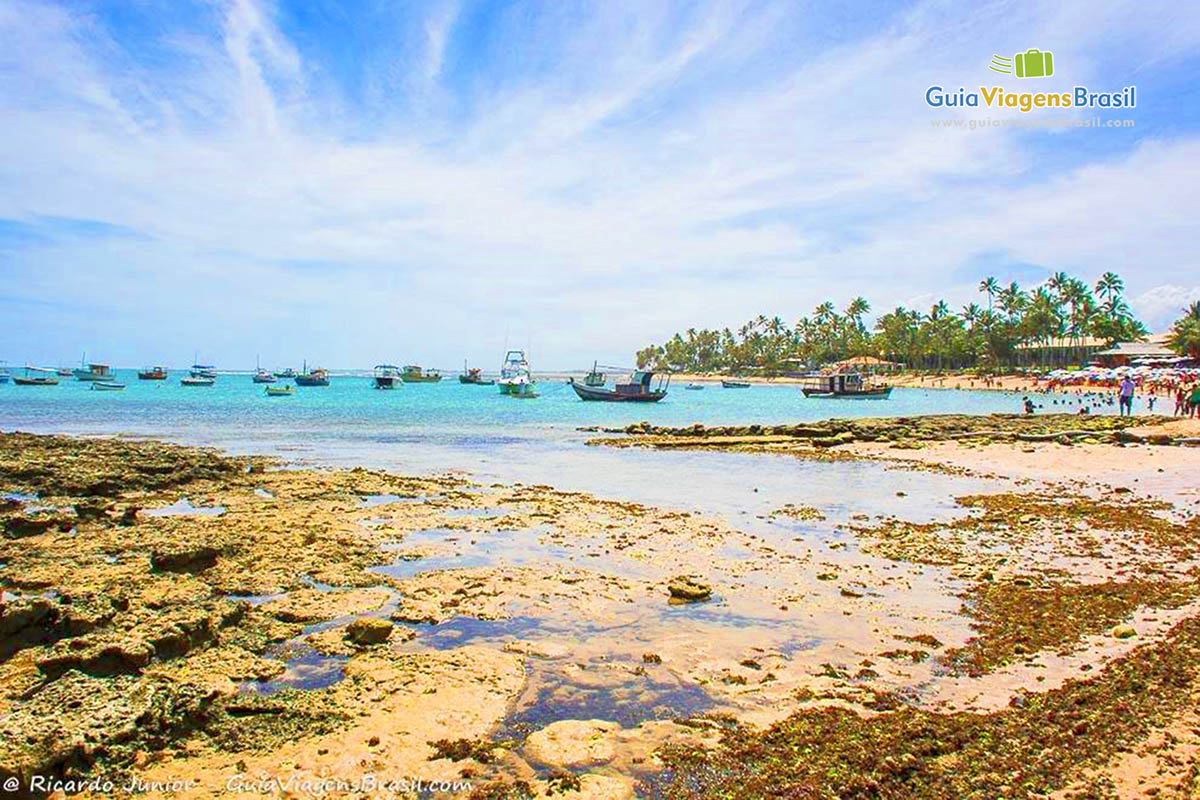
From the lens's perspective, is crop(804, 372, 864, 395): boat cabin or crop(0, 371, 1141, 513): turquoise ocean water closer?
crop(0, 371, 1141, 513): turquoise ocean water

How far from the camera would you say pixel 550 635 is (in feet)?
29.0

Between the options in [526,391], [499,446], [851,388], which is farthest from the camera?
[526,391]

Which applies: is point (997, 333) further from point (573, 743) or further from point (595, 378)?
point (573, 743)

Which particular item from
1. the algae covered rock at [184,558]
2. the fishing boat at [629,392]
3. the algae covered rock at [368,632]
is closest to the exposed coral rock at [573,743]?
the algae covered rock at [368,632]

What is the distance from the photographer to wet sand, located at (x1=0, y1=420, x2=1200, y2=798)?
18.8 ft

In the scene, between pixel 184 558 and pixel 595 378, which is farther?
pixel 595 378

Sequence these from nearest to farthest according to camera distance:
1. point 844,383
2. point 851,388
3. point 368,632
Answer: point 368,632 < point 851,388 < point 844,383

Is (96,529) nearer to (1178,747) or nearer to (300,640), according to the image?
(300,640)

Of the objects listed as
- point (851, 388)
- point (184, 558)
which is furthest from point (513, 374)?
point (184, 558)

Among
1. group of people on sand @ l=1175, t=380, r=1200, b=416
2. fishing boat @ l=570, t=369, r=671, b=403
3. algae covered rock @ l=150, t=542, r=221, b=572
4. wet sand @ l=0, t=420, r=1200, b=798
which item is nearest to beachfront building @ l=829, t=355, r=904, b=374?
fishing boat @ l=570, t=369, r=671, b=403

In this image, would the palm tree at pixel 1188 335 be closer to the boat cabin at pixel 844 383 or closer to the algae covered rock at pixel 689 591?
the boat cabin at pixel 844 383

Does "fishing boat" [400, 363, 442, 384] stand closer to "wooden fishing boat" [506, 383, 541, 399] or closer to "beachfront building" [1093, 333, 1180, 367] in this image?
"wooden fishing boat" [506, 383, 541, 399]

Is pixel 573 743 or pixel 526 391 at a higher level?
pixel 526 391

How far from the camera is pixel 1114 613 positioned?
29.4 ft
